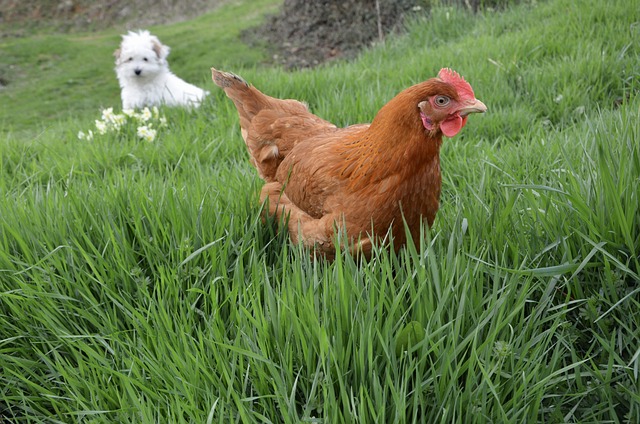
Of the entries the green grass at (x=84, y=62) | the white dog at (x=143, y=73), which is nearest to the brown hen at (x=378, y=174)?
the white dog at (x=143, y=73)

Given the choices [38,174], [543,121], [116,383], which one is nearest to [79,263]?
[116,383]

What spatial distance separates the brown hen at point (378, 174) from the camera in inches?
76.7

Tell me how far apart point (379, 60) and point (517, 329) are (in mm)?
4419

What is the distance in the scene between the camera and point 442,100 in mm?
1937

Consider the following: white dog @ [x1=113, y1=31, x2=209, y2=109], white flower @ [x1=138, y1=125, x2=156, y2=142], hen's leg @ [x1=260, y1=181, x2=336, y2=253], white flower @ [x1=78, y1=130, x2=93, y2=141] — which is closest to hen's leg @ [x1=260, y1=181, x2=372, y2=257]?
hen's leg @ [x1=260, y1=181, x2=336, y2=253]

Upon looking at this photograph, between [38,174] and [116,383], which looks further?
[38,174]

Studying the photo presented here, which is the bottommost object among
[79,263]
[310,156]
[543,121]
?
[543,121]

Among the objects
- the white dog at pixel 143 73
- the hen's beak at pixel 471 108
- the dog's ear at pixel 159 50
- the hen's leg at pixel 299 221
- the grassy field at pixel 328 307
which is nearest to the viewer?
the grassy field at pixel 328 307

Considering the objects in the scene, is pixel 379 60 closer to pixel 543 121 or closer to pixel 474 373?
pixel 543 121

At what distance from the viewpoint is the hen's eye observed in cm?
193

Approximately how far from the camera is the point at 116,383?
1.71 metres

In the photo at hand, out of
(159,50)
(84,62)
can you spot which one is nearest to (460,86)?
Answer: (159,50)

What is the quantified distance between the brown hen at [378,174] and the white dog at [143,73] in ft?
13.4

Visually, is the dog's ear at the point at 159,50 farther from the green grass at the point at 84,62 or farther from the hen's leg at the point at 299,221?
the hen's leg at the point at 299,221
